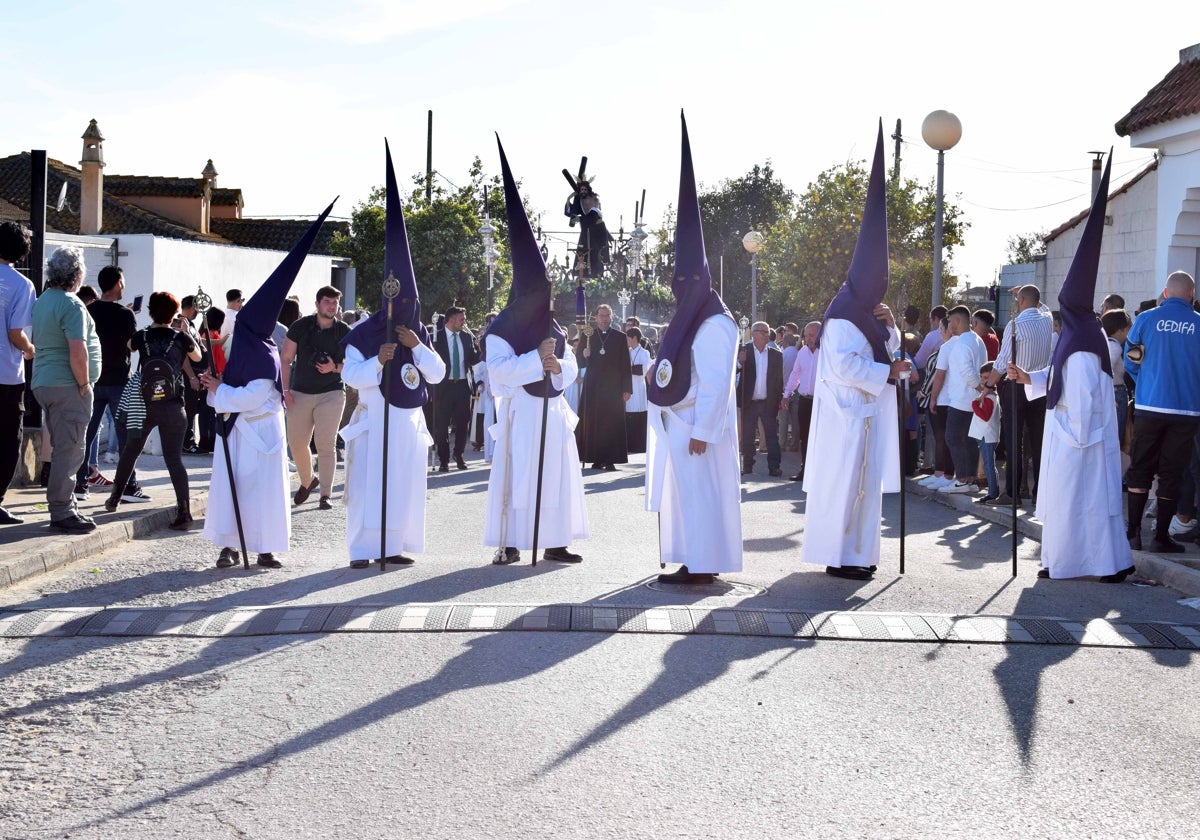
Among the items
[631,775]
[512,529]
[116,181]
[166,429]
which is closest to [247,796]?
[631,775]

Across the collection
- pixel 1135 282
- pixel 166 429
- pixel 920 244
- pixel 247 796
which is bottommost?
pixel 247 796

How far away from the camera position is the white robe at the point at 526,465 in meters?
9.89

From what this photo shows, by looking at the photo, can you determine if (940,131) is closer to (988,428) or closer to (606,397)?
(988,428)

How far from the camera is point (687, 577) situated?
29.7 feet

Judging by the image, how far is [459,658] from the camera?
22.3ft

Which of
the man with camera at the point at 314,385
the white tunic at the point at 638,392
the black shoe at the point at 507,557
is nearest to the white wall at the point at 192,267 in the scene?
the white tunic at the point at 638,392

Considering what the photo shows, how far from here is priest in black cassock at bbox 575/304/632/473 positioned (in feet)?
60.4

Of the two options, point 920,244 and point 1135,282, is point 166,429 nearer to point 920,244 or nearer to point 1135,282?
point 1135,282

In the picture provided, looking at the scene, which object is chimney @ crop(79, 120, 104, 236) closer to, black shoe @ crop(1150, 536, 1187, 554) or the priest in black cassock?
the priest in black cassock

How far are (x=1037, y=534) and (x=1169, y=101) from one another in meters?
A: 9.83

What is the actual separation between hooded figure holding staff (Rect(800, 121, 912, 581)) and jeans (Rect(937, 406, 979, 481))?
17.8 ft

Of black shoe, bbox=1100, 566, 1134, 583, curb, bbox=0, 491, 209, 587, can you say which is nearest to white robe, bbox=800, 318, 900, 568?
black shoe, bbox=1100, 566, 1134, 583

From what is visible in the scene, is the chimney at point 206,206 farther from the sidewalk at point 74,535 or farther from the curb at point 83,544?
the curb at point 83,544

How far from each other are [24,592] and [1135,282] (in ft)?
56.6
